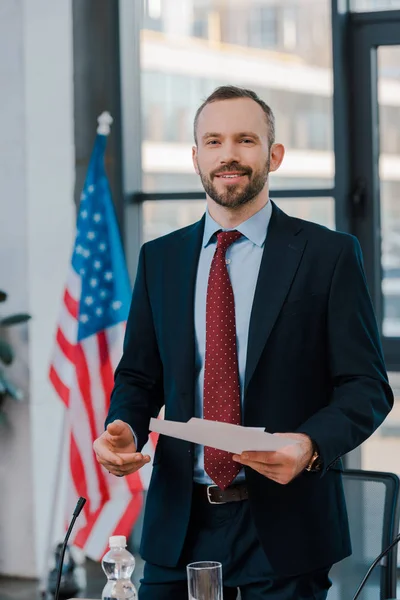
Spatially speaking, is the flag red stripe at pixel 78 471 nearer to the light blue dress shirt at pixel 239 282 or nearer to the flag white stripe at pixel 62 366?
the flag white stripe at pixel 62 366

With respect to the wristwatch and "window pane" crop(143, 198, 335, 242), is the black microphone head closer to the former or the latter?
the wristwatch

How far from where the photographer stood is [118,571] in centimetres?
169

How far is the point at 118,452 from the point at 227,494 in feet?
0.75

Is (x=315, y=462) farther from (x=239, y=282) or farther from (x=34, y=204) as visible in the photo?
(x=34, y=204)

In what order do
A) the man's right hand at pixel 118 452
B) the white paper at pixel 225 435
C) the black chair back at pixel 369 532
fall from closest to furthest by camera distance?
the white paper at pixel 225 435 → the man's right hand at pixel 118 452 → the black chair back at pixel 369 532

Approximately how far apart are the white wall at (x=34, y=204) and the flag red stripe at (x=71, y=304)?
327 mm

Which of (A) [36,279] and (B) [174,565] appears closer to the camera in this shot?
(B) [174,565]

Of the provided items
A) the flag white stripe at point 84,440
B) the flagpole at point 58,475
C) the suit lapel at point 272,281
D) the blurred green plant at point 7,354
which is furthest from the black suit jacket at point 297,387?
the blurred green plant at point 7,354

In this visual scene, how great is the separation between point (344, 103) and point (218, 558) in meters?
2.54

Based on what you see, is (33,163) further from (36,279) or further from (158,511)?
(158,511)

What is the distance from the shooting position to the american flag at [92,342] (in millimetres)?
3650

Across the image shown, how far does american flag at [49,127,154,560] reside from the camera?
3.65 metres

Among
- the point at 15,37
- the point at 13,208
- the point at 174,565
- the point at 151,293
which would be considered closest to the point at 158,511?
the point at 174,565

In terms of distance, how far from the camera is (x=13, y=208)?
3.99 m
